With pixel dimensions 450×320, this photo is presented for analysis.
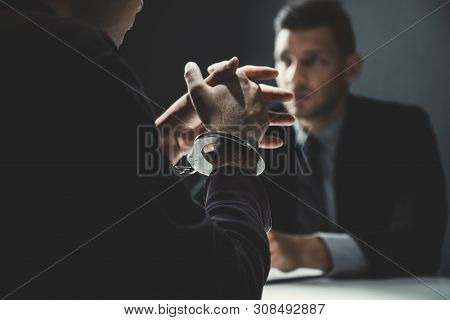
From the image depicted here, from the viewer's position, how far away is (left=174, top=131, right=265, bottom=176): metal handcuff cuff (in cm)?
66

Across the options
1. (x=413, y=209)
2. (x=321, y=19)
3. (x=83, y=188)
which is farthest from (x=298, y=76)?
(x=83, y=188)

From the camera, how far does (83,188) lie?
52cm

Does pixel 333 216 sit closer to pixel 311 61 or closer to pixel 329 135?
pixel 329 135

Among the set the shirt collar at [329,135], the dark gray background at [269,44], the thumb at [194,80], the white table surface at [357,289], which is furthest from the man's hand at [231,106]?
the shirt collar at [329,135]

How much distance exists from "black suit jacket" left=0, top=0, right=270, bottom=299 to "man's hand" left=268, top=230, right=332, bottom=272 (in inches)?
31.5

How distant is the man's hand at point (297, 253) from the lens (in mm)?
1330

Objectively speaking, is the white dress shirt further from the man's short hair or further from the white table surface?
the man's short hair

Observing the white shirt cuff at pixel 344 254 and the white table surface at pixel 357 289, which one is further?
the white shirt cuff at pixel 344 254

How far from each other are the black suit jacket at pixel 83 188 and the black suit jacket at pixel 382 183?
102cm

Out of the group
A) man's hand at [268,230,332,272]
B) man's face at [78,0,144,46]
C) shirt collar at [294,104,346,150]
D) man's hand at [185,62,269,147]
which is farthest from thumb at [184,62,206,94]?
shirt collar at [294,104,346,150]

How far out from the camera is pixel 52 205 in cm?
53

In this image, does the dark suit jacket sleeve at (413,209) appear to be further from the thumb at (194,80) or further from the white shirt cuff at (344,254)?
the thumb at (194,80)

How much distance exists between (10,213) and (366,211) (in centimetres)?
124

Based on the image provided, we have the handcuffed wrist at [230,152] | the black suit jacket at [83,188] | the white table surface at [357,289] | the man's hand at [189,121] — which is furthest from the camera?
the white table surface at [357,289]
